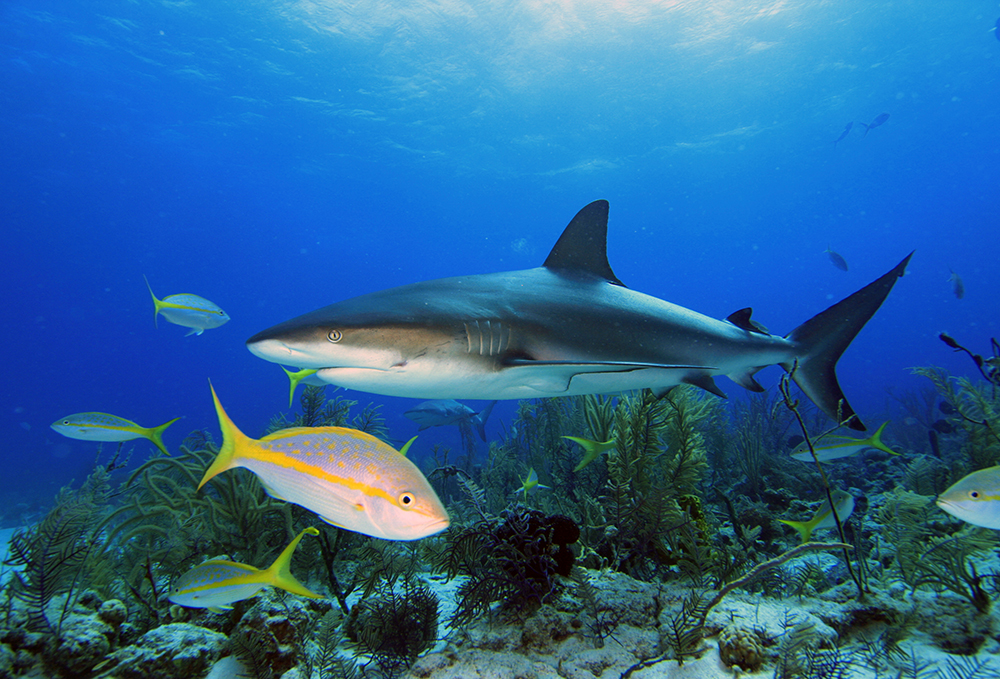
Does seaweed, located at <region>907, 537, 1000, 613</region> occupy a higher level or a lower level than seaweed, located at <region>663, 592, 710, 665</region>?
lower

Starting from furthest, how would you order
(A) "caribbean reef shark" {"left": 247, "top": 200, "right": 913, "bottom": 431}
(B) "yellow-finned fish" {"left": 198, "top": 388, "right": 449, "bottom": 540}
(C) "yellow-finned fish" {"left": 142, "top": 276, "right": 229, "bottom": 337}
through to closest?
(C) "yellow-finned fish" {"left": 142, "top": 276, "right": 229, "bottom": 337}, (A) "caribbean reef shark" {"left": 247, "top": 200, "right": 913, "bottom": 431}, (B) "yellow-finned fish" {"left": 198, "top": 388, "right": 449, "bottom": 540}

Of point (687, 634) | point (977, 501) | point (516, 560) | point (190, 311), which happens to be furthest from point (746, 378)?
point (190, 311)

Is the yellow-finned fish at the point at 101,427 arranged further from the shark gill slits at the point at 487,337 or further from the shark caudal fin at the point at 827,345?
the shark caudal fin at the point at 827,345

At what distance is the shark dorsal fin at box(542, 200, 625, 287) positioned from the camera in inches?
169

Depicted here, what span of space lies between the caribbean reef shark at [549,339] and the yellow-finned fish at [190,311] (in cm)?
504

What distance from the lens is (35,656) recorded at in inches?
92.6

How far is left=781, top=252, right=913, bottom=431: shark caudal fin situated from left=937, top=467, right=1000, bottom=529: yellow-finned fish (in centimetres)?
219

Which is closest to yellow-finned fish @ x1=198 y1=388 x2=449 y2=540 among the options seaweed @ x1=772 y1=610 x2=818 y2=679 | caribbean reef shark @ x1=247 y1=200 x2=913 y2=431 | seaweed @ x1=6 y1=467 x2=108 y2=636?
caribbean reef shark @ x1=247 y1=200 x2=913 y2=431

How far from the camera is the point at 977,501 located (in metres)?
2.03

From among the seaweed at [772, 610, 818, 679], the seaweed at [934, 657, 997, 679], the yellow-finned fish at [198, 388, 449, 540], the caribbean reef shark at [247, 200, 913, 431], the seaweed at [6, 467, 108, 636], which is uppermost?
the caribbean reef shark at [247, 200, 913, 431]

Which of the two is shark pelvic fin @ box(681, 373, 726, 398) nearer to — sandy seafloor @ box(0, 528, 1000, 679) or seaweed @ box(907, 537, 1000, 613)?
sandy seafloor @ box(0, 528, 1000, 679)

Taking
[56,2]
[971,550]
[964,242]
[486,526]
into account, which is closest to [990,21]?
[971,550]

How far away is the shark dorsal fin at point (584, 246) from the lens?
4.30 metres

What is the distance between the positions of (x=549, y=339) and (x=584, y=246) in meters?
1.58
